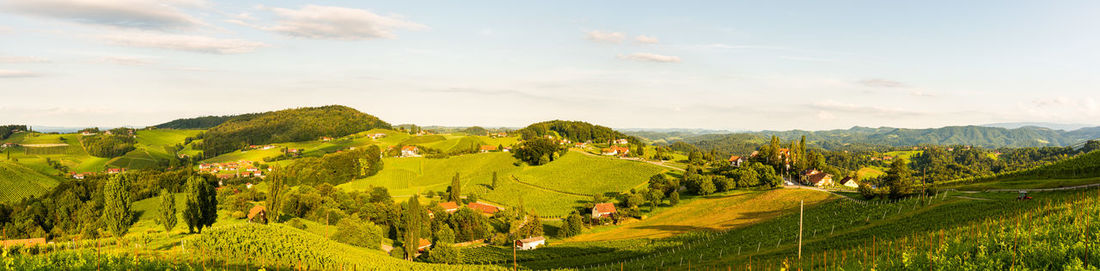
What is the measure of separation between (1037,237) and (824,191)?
50709 mm

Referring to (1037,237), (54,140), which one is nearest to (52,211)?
(1037,237)

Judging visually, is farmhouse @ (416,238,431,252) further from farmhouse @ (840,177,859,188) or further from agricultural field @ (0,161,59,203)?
farmhouse @ (840,177,859,188)

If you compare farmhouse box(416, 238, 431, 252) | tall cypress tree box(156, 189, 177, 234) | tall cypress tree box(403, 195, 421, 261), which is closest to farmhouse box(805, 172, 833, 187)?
farmhouse box(416, 238, 431, 252)

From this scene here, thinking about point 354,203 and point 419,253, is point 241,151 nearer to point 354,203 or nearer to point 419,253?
point 354,203

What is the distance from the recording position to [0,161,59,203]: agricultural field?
3297 inches

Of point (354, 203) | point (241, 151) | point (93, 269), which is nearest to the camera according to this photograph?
point (93, 269)

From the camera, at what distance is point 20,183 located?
298ft

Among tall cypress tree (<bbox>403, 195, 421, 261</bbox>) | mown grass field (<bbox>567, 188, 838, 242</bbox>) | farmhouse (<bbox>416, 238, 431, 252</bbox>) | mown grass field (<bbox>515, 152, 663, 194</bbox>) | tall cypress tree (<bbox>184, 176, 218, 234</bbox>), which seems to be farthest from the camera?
mown grass field (<bbox>515, 152, 663, 194</bbox>)

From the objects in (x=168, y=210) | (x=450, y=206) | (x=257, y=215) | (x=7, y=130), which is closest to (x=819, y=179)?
(x=450, y=206)

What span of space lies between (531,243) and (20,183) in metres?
112

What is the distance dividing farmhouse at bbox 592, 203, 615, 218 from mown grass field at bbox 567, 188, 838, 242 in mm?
4593

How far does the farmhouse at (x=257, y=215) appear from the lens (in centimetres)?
6197

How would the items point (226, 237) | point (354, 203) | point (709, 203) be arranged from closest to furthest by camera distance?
point (226, 237) → point (709, 203) → point (354, 203)

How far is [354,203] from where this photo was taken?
7638 centimetres
